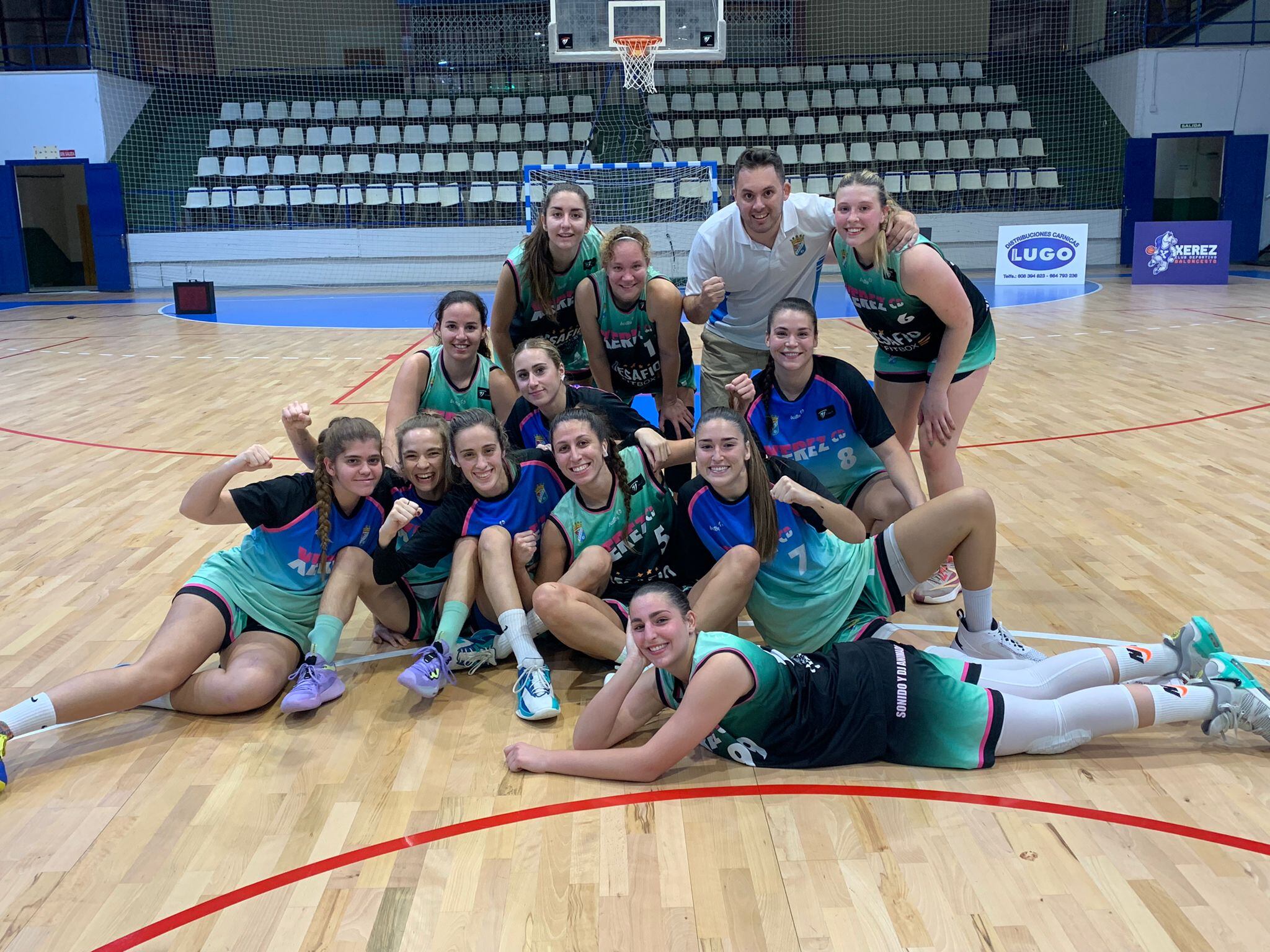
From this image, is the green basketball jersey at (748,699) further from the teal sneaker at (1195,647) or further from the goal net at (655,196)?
the goal net at (655,196)

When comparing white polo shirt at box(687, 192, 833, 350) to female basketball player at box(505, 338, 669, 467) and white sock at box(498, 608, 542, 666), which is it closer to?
female basketball player at box(505, 338, 669, 467)

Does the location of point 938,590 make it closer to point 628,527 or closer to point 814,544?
point 814,544

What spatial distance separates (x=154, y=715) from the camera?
125 inches

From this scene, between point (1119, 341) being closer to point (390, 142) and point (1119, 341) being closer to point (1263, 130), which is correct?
point (1263, 130)

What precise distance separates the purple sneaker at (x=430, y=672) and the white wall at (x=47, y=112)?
1620 centimetres

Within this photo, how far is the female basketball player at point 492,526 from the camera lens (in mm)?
3338

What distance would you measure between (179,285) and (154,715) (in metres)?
11.4

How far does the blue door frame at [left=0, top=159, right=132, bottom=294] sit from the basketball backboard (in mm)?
7557

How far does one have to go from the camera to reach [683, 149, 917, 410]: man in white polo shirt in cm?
375

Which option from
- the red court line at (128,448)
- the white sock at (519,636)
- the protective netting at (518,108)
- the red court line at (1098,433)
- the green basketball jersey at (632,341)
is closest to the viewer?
the white sock at (519,636)

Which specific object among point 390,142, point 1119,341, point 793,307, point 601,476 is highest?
point 390,142

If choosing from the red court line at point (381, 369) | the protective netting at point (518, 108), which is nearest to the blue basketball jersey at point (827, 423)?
the red court line at point (381, 369)

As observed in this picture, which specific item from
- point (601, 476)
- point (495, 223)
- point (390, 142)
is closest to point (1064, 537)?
point (601, 476)

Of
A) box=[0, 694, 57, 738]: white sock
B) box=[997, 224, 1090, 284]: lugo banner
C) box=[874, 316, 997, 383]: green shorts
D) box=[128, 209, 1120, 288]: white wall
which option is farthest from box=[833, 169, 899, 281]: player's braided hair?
box=[128, 209, 1120, 288]: white wall
